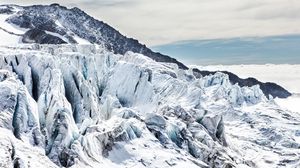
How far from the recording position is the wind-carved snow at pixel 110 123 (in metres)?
113

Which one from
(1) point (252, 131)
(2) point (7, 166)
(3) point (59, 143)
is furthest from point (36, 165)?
(1) point (252, 131)

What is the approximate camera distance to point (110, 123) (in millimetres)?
131875

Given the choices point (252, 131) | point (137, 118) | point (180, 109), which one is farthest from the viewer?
point (252, 131)

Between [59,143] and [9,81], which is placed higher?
[9,81]

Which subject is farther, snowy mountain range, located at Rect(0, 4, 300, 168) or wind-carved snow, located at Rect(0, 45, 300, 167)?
wind-carved snow, located at Rect(0, 45, 300, 167)

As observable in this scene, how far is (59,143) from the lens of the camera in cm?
11469

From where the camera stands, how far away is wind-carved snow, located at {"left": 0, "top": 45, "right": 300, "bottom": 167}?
11262 cm

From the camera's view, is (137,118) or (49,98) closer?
(49,98)

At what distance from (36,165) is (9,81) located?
92.3 ft

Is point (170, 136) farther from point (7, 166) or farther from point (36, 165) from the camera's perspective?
point (7, 166)

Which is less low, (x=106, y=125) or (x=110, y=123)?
(x=110, y=123)

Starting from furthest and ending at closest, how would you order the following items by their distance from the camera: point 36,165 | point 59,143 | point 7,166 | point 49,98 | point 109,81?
point 109,81, point 49,98, point 59,143, point 36,165, point 7,166

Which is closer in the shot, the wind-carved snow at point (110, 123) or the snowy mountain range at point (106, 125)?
the snowy mountain range at point (106, 125)

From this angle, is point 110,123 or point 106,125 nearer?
point 106,125
